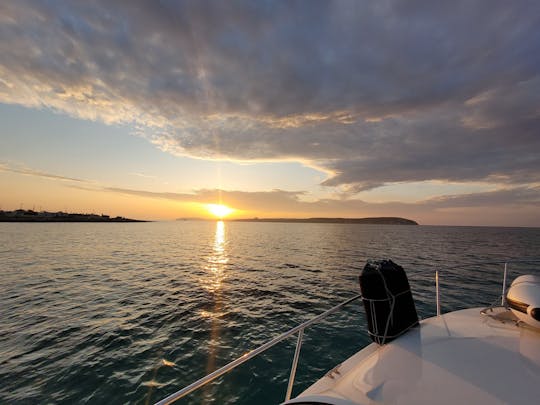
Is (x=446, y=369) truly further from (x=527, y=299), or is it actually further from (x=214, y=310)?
(x=214, y=310)

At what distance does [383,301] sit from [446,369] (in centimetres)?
114

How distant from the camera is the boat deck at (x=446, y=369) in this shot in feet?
8.28

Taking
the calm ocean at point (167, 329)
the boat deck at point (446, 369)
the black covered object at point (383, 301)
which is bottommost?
the calm ocean at point (167, 329)

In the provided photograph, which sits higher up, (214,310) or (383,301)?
(383,301)

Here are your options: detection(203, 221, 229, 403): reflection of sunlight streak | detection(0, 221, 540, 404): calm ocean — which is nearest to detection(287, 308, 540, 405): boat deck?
detection(0, 221, 540, 404): calm ocean

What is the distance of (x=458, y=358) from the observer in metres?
3.17

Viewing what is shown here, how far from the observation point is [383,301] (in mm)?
3996

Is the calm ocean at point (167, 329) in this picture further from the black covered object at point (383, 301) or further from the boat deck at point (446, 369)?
the boat deck at point (446, 369)

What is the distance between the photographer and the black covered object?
4.00 meters

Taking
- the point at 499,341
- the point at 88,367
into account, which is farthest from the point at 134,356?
the point at 499,341

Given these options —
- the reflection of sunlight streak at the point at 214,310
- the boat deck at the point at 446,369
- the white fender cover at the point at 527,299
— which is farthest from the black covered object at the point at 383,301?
the reflection of sunlight streak at the point at 214,310

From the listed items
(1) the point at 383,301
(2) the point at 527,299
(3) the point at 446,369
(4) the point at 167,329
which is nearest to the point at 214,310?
(4) the point at 167,329

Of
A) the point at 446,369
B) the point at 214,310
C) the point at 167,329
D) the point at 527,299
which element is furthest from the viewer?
the point at 214,310

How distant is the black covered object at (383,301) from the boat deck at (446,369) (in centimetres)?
19
